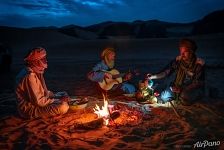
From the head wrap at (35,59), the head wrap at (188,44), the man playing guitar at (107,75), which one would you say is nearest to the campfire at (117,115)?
the man playing guitar at (107,75)

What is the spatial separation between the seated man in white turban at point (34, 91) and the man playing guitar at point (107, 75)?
54.7 inches

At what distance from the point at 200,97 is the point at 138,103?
1.52 metres

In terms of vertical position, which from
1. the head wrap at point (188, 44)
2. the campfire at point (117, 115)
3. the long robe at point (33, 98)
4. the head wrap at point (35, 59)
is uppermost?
the head wrap at point (188, 44)

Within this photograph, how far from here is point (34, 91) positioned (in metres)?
6.84

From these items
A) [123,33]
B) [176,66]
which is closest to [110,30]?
[123,33]

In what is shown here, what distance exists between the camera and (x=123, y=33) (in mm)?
52781

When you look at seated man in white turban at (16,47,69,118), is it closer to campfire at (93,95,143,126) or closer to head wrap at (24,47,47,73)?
head wrap at (24,47,47,73)

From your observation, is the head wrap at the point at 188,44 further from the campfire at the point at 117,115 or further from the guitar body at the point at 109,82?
the campfire at the point at 117,115

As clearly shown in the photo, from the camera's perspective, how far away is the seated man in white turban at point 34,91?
6.88m

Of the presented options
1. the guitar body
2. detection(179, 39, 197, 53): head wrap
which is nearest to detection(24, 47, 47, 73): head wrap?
the guitar body

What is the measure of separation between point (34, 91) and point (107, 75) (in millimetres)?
2282

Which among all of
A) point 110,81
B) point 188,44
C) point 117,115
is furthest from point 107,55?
point 117,115

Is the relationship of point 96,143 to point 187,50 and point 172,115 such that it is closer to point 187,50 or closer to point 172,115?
point 172,115

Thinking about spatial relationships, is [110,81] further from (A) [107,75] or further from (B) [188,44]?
(B) [188,44]
